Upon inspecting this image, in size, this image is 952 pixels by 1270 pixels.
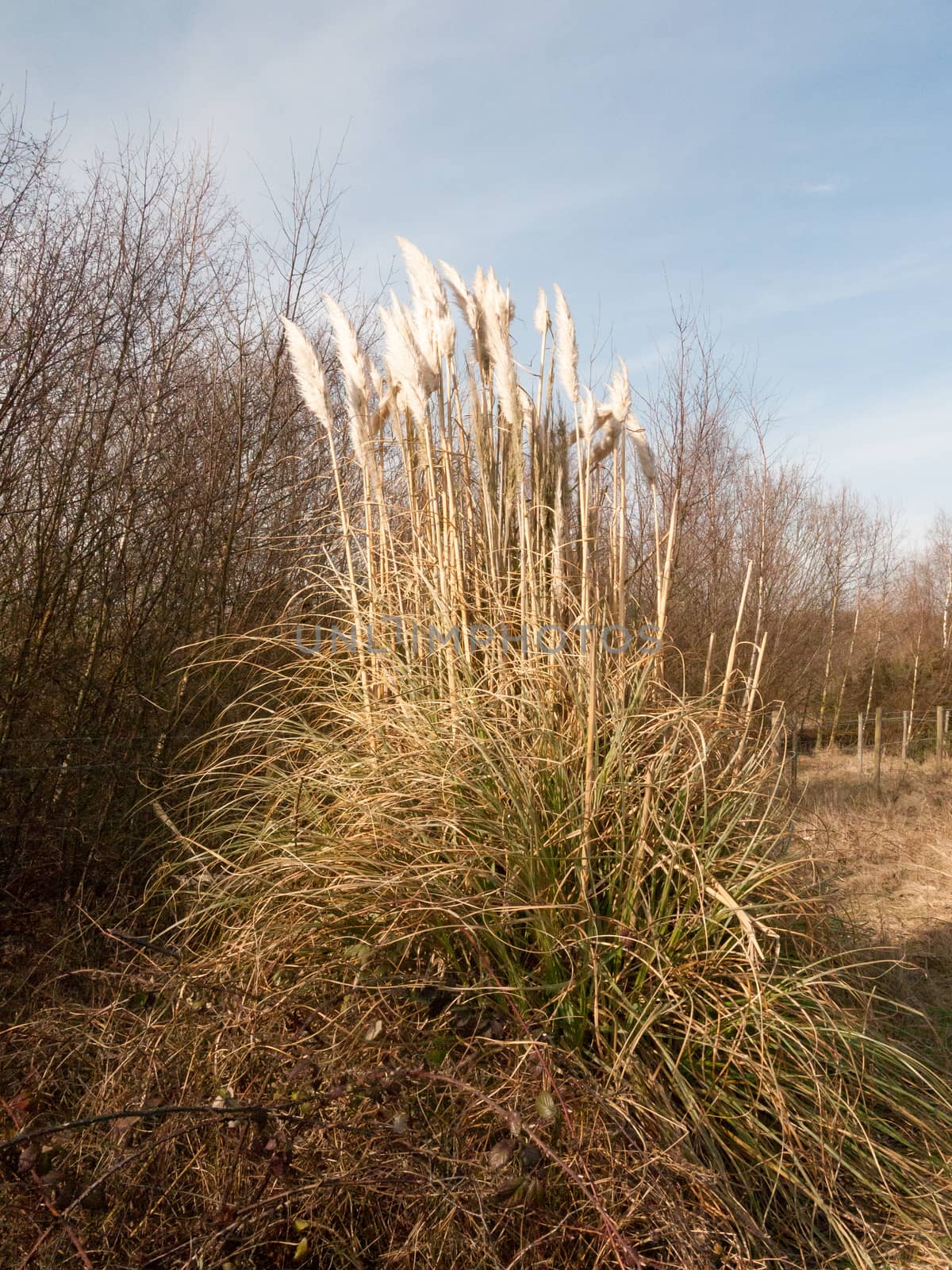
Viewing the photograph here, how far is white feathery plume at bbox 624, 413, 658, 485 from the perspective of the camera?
2.78 metres

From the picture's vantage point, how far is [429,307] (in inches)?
111

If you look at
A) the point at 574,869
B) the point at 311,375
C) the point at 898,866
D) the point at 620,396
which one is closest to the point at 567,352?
the point at 620,396

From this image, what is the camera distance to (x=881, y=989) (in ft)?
9.78

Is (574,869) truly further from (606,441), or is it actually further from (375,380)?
(375,380)

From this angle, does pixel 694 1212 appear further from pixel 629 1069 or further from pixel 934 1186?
pixel 934 1186

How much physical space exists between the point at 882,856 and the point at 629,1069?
451 cm

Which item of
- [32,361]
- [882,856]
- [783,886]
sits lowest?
[882,856]

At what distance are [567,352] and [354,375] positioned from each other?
0.67 meters

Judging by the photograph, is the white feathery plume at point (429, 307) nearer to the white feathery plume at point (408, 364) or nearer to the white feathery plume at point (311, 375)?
the white feathery plume at point (408, 364)

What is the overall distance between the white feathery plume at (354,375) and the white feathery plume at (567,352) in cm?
62

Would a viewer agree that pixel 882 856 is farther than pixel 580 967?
Yes

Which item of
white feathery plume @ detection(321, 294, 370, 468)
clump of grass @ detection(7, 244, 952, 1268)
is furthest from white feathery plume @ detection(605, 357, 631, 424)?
white feathery plume @ detection(321, 294, 370, 468)

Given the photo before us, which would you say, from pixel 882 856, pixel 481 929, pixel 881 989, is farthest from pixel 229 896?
pixel 882 856

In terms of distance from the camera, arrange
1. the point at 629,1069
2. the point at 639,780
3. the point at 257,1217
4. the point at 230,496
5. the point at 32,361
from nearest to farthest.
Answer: the point at 257,1217, the point at 629,1069, the point at 639,780, the point at 32,361, the point at 230,496
